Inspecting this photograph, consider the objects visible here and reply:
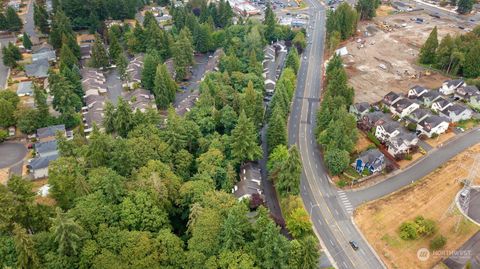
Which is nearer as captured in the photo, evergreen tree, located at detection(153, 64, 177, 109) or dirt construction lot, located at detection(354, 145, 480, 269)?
dirt construction lot, located at detection(354, 145, 480, 269)

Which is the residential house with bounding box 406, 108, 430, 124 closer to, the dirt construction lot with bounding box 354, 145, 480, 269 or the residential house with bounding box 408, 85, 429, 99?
the residential house with bounding box 408, 85, 429, 99

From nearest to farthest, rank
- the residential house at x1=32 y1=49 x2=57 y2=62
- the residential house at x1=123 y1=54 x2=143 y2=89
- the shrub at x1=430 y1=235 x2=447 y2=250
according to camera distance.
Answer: the shrub at x1=430 y1=235 x2=447 y2=250
the residential house at x1=123 y1=54 x2=143 y2=89
the residential house at x1=32 y1=49 x2=57 y2=62

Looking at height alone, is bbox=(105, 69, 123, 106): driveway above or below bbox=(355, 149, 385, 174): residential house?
above

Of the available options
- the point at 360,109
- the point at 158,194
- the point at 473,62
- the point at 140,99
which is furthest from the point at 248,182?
the point at 473,62

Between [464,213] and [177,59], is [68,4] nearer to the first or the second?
[177,59]

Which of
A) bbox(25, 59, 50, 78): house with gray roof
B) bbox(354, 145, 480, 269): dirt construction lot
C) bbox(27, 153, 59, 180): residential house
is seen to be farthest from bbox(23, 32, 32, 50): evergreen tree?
bbox(354, 145, 480, 269): dirt construction lot

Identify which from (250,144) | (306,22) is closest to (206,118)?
(250,144)
